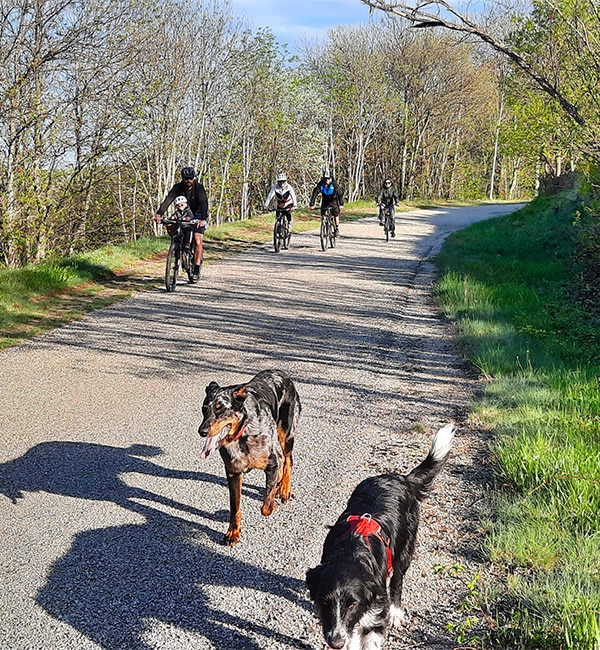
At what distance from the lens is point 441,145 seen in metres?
52.4

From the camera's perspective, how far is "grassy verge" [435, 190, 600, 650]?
3.47 m

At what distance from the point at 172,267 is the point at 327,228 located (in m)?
8.20

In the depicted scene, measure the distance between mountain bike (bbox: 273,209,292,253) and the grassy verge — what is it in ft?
21.0

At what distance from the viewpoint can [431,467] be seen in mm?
4113

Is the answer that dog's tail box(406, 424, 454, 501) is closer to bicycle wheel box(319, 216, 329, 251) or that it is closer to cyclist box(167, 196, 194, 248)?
cyclist box(167, 196, 194, 248)

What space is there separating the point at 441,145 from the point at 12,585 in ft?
171

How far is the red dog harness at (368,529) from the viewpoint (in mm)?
3176

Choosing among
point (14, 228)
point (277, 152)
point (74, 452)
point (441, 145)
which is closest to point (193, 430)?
point (74, 452)

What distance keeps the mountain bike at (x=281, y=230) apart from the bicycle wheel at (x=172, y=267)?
244 inches

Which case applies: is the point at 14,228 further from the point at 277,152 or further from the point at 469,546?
the point at 277,152

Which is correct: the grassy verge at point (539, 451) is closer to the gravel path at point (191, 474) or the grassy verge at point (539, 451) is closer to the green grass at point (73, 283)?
the gravel path at point (191, 474)

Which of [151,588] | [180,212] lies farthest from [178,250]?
[151,588]

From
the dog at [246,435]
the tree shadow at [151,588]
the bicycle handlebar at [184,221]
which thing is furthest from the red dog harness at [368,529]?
the bicycle handlebar at [184,221]

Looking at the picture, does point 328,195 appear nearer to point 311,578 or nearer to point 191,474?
point 191,474
